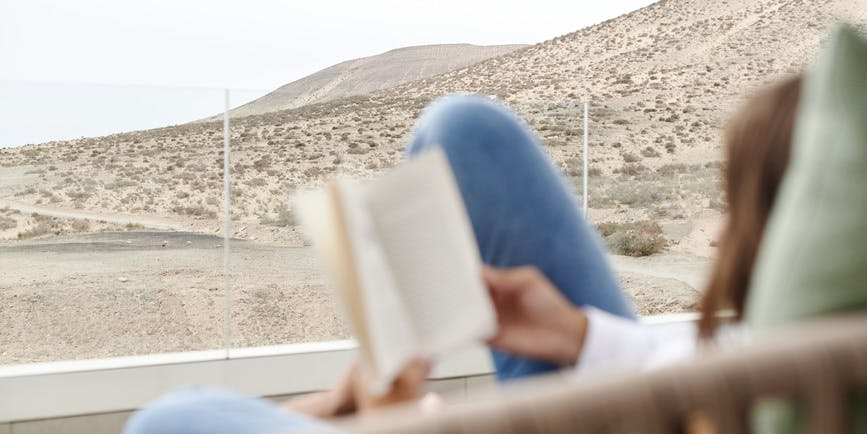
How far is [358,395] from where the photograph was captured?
115 cm

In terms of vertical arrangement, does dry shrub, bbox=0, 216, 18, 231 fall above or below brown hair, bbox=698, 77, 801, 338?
below

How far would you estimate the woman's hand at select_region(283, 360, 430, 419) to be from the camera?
0.86 meters

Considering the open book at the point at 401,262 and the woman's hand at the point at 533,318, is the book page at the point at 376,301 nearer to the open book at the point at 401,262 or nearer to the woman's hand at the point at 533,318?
the open book at the point at 401,262

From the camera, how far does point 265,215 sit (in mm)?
3924

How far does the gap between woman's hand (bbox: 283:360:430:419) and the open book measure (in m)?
0.03

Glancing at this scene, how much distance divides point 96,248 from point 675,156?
3.17 metres

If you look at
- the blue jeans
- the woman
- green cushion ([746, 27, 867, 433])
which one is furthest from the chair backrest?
the blue jeans

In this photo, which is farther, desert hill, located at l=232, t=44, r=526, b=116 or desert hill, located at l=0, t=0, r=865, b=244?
desert hill, located at l=232, t=44, r=526, b=116

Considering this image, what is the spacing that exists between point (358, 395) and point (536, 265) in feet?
1.32

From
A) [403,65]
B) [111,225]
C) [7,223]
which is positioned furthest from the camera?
[403,65]

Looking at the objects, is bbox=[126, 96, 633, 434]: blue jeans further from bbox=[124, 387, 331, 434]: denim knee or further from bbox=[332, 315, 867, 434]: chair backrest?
bbox=[332, 315, 867, 434]: chair backrest

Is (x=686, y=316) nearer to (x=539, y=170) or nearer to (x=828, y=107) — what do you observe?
(x=539, y=170)

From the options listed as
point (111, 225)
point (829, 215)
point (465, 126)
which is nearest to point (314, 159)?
point (111, 225)

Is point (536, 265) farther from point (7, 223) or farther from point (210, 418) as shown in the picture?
point (7, 223)
